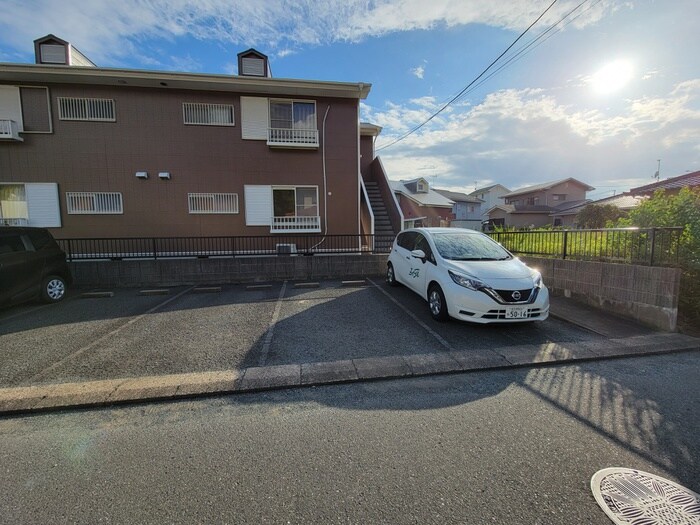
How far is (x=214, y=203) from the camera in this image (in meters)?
11.1

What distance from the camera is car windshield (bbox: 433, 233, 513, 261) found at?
17.4 feet

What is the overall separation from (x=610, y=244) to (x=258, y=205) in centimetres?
972

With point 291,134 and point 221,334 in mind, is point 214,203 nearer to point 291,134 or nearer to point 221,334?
point 291,134

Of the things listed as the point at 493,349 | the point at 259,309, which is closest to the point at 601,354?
the point at 493,349

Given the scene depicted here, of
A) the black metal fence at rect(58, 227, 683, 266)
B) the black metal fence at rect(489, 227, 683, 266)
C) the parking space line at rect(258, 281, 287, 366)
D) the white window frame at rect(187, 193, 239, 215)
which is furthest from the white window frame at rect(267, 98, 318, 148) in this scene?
the black metal fence at rect(489, 227, 683, 266)

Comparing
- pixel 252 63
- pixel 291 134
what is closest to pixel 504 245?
pixel 291 134

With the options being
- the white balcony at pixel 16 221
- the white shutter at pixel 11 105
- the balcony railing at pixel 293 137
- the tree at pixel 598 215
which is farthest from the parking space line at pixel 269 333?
the tree at pixel 598 215

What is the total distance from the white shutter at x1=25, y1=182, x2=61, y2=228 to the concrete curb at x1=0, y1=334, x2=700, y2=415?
993cm

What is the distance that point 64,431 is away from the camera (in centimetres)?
258

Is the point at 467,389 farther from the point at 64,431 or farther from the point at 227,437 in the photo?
the point at 64,431

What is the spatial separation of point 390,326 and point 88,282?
8.05 meters

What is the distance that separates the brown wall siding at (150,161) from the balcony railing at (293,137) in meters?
0.34

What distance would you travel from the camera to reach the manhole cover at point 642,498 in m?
1.80

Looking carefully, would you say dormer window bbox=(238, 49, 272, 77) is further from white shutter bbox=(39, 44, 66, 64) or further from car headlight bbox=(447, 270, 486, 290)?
car headlight bbox=(447, 270, 486, 290)
